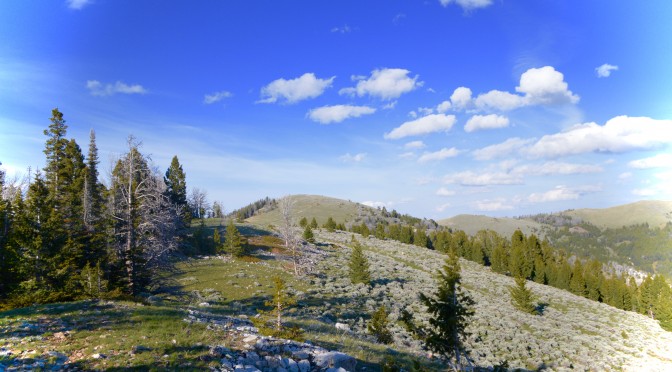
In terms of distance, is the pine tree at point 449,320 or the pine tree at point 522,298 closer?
the pine tree at point 449,320

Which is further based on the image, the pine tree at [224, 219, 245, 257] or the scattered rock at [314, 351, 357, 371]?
the pine tree at [224, 219, 245, 257]

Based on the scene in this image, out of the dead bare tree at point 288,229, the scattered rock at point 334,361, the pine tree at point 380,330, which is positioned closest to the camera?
the scattered rock at point 334,361

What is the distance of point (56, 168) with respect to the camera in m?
42.2

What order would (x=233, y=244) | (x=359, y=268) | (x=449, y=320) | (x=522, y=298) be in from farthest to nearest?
(x=233, y=244) → (x=522, y=298) → (x=359, y=268) → (x=449, y=320)

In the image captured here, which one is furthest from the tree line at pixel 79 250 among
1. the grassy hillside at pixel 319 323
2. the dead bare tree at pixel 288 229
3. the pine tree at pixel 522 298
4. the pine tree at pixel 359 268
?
the pine tree at pixel 522 298

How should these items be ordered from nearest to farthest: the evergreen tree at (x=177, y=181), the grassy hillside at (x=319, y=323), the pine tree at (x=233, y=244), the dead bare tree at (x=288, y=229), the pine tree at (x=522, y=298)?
the grassy hillside at (x=319, y=323) → the dead bare tree at (x=288, y=229) → the pine tree at (x=522, y=298) → the pine tree at (x=233, y=244) → the evergreen tree at (x=177, y=181)

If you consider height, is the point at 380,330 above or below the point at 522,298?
above

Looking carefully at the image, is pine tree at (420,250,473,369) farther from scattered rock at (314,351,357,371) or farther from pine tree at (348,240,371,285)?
pine tree at (348,240,371,285)

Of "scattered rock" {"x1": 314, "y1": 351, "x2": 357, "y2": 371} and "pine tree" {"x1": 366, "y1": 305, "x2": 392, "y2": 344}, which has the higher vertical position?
"scattered rock" {"x1": 314, "y1": 351, "x2": 357, "y2": 371}

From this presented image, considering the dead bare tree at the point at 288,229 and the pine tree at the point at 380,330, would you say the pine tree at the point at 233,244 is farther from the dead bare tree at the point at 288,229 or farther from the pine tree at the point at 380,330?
the pine tree at the point at 380,330

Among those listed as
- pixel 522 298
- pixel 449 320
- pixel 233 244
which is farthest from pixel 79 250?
pixel 522 298

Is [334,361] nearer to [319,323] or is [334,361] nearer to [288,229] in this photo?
[319,323]

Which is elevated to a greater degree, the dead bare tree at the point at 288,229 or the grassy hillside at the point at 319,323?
the dead bare tree at the point at 288,229

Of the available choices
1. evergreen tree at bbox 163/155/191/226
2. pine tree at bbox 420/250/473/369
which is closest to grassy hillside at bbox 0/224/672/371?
pine tree at bbox 420/250/473/369
